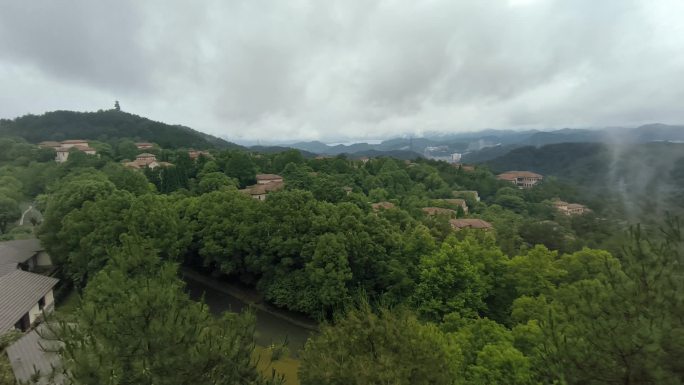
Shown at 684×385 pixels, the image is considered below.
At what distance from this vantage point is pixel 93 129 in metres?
91.9

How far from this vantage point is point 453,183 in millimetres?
61938

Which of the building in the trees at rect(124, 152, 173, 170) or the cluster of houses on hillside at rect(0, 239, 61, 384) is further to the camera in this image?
the building in the trees at rect(124, 152, 173, 170)

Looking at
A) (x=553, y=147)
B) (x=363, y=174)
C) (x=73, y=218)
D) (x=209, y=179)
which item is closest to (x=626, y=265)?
(x=73, y=218)

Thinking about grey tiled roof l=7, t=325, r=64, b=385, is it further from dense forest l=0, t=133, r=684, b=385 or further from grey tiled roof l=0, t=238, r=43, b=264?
grey tiled roof l=0, t=238, r=43, b=264

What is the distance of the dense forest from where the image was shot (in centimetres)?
506

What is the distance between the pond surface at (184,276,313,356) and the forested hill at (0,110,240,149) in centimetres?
6774

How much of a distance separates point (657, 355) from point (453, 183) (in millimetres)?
59128

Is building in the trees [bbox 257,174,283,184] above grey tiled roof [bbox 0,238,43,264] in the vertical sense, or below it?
above

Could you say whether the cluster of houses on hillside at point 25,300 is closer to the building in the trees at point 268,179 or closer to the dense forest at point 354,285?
the dense forest at point 354,285

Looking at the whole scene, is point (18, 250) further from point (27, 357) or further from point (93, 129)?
point (93, 129)

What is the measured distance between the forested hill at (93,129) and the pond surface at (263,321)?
67.7 m

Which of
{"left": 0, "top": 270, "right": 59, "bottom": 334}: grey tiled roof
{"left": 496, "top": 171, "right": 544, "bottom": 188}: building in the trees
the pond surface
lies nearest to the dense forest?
the pond surface

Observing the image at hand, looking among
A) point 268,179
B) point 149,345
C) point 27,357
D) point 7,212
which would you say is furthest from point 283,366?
point 268,179

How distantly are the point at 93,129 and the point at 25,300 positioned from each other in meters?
95.5
